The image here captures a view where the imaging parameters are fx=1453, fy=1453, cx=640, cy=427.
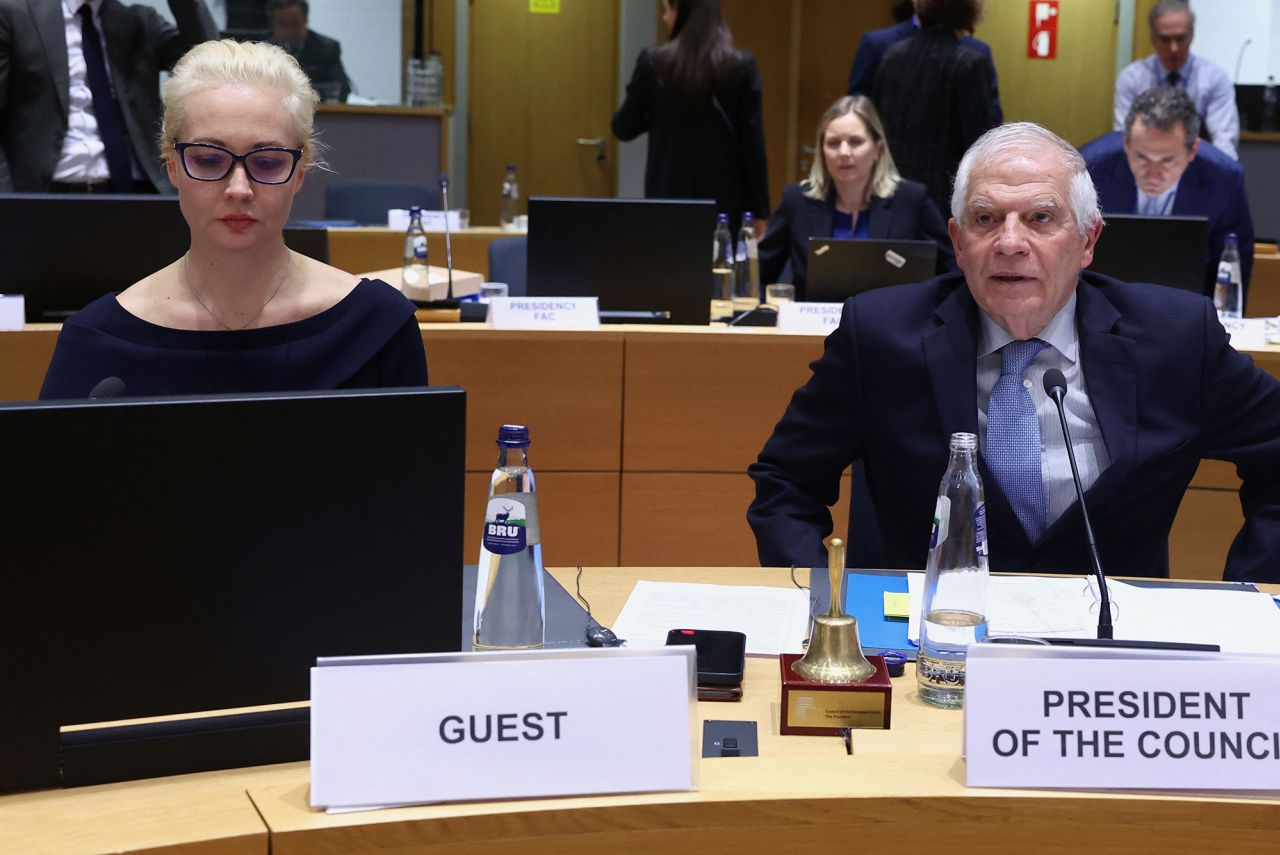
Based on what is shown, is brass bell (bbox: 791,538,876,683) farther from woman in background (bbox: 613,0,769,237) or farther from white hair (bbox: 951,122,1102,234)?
woman in background (bbox: 613,0,769,237)

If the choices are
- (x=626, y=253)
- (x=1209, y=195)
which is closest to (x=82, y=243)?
(x=626, y=253)

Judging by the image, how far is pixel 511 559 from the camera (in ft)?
4.68

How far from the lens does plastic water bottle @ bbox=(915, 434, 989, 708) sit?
146cm

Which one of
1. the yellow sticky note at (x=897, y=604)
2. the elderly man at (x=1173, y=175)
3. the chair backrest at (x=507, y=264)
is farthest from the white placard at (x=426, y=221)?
the yellow sticky note at (x=897, y=604)

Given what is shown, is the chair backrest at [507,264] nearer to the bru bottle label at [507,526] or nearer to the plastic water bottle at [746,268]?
the plastic water bottle at [746,268]

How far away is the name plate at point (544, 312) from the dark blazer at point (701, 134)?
2320 millimetres

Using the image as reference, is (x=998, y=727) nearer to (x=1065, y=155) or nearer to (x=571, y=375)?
(x=1065, y=155)

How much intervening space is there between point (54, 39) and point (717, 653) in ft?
11.6

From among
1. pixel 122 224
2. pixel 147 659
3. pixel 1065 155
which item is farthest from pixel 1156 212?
pixel 147 659

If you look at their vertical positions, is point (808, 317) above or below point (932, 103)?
below

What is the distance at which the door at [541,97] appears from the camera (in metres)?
8.60

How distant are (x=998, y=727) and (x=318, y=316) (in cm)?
114

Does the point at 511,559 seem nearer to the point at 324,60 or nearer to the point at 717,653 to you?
the point at 717,653

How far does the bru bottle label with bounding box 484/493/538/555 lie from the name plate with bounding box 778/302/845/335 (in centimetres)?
Result: 225
